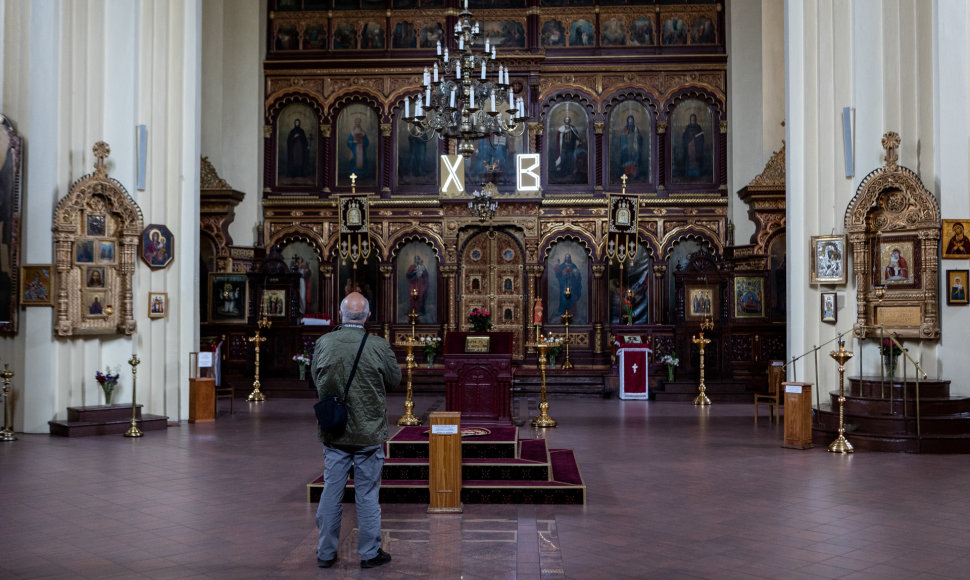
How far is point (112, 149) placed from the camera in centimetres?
1317

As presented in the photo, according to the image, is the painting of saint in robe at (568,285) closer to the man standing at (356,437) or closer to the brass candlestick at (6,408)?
the brass candlestick at (6,408)

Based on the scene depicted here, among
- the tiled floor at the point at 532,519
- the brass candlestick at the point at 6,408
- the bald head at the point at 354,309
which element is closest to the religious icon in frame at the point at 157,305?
the brass candlestick at the point at 6,408

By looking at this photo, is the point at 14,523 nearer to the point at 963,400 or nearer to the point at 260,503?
the point at 260,503

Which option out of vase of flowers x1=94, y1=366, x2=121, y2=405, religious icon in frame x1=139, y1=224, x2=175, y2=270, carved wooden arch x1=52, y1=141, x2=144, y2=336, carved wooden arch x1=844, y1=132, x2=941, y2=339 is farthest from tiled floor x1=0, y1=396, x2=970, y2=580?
religious icon in frame x1=139, y1=224, x2=175, y2=270

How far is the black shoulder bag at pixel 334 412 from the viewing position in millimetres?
5680

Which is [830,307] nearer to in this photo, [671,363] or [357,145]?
[671,363]

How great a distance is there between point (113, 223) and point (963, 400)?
38.4ft

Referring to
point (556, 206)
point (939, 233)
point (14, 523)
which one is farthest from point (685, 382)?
point (14, 523)

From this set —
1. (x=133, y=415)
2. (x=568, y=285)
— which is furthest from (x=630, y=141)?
(x=133, y=415)

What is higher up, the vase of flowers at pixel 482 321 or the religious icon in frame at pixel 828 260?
the religious icon in frame at pixel 828 260

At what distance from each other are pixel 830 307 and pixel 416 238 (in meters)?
10.6

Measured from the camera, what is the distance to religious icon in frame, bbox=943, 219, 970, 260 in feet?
37.1

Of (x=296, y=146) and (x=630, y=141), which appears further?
(x=296, y=146)

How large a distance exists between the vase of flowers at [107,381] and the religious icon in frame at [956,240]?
1139 cm
